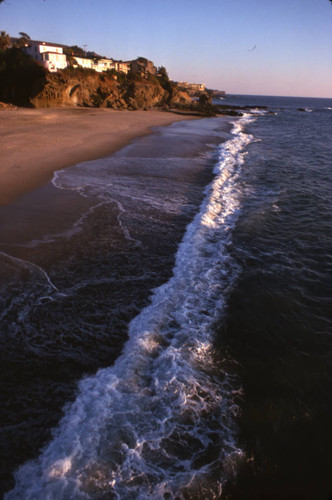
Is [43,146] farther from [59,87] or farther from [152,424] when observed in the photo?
[59,87]

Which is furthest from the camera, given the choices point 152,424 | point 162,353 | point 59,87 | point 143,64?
point 143,64

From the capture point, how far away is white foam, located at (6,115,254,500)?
2.73m

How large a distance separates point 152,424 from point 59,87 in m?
39.3

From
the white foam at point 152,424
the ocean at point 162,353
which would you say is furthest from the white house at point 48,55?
the white foam at point 152,424

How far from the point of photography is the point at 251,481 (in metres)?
2.83

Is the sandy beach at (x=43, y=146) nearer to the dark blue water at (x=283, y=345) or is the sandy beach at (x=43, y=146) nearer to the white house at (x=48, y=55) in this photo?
the dark blue water at (x=283, y=345)

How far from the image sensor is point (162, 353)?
4145mm

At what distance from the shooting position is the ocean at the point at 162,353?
9.40 ft

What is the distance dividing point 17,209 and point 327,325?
826 cm

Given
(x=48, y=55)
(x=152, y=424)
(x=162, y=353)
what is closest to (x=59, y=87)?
(x=48, y=55)

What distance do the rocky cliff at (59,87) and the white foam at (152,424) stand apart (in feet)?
119

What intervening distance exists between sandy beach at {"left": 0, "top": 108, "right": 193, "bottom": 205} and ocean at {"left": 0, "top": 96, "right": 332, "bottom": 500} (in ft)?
6.95

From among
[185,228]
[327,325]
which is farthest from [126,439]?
[185,228]

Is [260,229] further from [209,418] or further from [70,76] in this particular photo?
[70,76]
